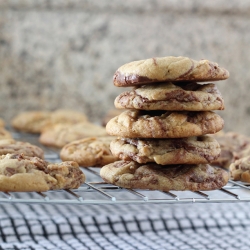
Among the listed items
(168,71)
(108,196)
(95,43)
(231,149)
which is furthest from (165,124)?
(95,43)

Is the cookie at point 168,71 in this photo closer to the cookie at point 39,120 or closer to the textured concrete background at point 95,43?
the cookie at point 39,120

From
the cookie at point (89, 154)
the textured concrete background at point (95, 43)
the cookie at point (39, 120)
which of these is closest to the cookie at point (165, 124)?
the cookie at point (89, 154)

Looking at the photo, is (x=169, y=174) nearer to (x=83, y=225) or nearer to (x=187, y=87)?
(x=187, y=87)

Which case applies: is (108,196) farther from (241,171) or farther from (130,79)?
Result: (241,171)

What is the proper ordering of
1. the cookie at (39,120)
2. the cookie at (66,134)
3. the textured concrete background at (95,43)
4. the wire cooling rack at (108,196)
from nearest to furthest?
the wire cooling rack at (108,196) → the cookie at (66,134) → the cookie at (39,120) → the textured concrete background at (95,43)

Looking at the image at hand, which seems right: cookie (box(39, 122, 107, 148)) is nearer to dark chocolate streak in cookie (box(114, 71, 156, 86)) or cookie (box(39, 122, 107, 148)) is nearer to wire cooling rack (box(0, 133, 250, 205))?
wire cooling rack (box(0, 133, 250, 205))

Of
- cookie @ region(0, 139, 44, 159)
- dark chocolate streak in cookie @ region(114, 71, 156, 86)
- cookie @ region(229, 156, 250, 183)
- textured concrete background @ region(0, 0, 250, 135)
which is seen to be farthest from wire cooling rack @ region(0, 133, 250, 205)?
textured concrete background @ region(0, 0, 250, 135)

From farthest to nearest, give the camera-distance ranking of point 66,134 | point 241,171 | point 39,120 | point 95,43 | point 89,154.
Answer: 1. point 95,43
2. point 39,120
3. point 66,134
4. point 89,154
5. point 241,171
